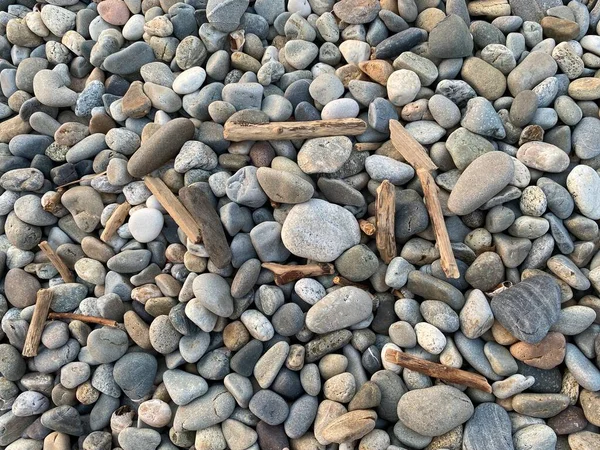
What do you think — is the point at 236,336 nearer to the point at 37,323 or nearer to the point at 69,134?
the point at 37,323

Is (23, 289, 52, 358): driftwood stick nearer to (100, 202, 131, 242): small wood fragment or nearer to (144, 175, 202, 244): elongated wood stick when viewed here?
(100, 202, 131, 242): small wood fragment

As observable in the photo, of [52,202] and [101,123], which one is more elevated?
[101,123]

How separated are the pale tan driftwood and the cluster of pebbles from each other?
0.04m

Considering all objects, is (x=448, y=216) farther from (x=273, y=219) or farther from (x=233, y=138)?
(x=233, y=138)

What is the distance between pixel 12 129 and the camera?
2.00 metres

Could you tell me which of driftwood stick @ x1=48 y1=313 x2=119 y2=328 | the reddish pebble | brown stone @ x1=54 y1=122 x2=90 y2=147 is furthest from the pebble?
the reddish pebble

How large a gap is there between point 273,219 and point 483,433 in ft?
3.21

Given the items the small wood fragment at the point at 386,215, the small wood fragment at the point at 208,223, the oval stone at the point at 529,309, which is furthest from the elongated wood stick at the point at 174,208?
the oval stone at the point at 529,309

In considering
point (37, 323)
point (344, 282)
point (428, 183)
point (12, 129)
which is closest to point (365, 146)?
point (428, 183)

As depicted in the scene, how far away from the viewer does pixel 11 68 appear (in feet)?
7.05

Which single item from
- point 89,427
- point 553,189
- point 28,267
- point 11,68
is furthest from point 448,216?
point 11,68

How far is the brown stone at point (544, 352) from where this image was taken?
4.96 ft

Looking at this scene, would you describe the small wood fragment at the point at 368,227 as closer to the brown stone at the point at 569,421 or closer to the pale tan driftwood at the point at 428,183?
the pale tan driftwood at the point at 428,183

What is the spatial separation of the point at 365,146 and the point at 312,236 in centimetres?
43
